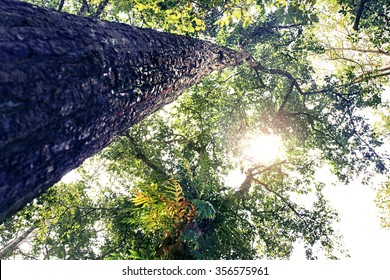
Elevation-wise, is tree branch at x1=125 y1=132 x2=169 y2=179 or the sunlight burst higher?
the sunlight burst

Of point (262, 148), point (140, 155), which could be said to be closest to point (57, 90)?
point (140, 155)

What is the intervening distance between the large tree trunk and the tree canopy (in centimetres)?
227

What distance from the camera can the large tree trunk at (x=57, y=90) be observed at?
127 cm

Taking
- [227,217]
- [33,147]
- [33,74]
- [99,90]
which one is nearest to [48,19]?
[99,90]

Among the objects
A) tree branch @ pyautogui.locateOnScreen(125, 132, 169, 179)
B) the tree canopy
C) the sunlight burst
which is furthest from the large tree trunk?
the sunlight burst

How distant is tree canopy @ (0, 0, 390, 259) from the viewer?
601cm

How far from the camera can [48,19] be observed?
1.86 m

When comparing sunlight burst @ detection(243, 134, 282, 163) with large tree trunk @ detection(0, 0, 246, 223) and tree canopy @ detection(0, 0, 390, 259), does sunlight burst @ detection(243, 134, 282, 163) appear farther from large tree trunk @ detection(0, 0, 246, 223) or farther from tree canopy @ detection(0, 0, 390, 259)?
large tree trunk @ detection(0, 0, 246, 223)

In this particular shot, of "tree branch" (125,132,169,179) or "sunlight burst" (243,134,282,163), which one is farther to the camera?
"sunlight burst" (243,134,282,163)

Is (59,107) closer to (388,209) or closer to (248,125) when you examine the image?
(248,125)

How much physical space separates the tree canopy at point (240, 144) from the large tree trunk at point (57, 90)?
2273mm

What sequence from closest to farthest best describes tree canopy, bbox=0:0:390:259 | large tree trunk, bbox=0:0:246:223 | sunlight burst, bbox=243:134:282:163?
large tree trunk, bbox=0:0:246:223 < tree canopy, bbox=0:0:390:259 < sunlight burst, bbox=243:134:282:163

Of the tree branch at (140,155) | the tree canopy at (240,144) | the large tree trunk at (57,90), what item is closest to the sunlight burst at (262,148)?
the tree canopy at (240,144)

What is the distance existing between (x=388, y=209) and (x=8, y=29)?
18100 millimetres
